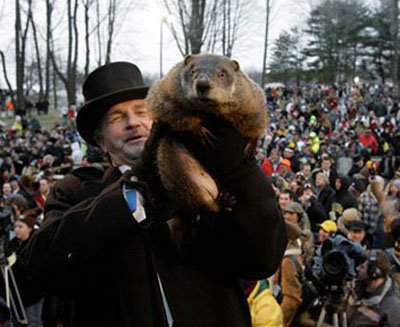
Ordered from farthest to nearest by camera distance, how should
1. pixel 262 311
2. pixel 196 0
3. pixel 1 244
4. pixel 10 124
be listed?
pixel 10 124
pixel 196 0
pixel 1 244
pixel 262 311

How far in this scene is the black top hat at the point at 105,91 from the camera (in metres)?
2.42

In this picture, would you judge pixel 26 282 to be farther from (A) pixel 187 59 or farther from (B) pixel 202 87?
(B) pixel 202 87

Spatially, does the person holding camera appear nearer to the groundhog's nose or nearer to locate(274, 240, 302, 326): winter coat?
locate(274, 240, 302, 326): winter coat

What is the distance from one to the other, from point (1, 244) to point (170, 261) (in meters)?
3.36

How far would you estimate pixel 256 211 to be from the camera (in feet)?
6.14

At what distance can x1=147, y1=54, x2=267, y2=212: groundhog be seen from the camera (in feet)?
6.25

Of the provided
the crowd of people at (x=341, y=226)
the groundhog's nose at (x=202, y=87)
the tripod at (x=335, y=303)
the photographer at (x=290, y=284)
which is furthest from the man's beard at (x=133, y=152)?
the photographer at (x=290, y=284)

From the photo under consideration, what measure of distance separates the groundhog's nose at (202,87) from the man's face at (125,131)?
43 cm

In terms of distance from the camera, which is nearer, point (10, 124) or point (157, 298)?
point (157, 298)

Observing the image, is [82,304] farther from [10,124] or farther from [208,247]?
[10,124]

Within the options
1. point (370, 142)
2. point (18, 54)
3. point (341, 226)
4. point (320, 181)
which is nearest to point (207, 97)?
point (341, 226)

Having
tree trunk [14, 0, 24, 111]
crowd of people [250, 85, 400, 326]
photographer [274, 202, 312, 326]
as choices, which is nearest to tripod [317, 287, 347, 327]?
crowd of people [250, 85, 400, 326]

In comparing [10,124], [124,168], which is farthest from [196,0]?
[124,168]

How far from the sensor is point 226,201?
190 centimetres
